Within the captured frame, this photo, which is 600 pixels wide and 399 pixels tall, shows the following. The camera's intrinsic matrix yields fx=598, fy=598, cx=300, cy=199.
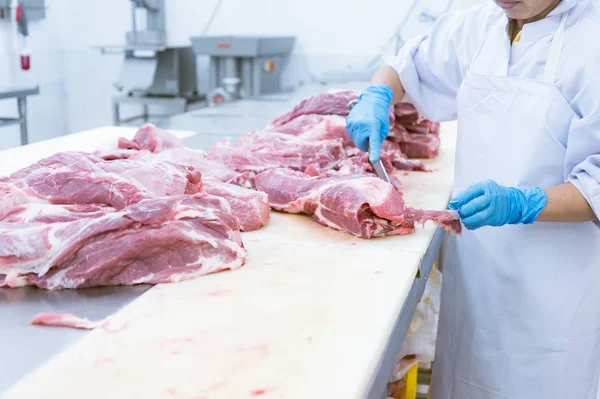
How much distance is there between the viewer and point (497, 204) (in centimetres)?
158

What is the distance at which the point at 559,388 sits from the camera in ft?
6.15

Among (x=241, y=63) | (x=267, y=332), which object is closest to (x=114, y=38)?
(x=241, y=63)

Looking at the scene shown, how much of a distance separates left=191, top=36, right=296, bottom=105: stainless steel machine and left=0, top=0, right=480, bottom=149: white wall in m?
0.32

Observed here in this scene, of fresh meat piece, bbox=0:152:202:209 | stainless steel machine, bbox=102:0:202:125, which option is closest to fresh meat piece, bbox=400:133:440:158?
fresh meat piece, bbox=0:152:202:209

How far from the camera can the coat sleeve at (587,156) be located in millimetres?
1566

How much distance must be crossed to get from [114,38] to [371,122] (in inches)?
219

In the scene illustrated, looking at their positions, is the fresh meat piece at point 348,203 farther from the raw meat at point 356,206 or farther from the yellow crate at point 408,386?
the yellow crate at point 408,386

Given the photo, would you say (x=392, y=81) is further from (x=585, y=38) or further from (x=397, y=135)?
(x=585, y=38)

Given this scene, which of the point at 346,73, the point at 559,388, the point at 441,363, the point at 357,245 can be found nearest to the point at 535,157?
the point at 357,245

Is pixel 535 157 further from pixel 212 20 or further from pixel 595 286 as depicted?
pixel 212 20

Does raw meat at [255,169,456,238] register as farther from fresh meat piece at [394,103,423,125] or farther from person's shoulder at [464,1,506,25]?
fresh meat piece at [394,103,423,125]

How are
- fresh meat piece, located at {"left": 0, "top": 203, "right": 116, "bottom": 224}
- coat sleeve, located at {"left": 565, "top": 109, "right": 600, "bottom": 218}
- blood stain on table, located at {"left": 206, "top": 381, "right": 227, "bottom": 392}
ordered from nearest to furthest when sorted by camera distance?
blood stain on table, located at {"left": 206, "top": 381, "right": 227, "bottom": 392}, fresh meat piece, located at {"left": 0, "top": 203, "right": 116, "bottom": 224}, coat sleeve, located at {"left": 565, "top": 109, "right": 600, "bottom": 218}

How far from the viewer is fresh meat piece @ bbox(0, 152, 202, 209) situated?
1.54 metres

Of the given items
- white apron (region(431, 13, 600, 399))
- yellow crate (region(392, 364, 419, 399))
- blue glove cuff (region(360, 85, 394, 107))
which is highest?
blue glove cuff (region(360, 85, 394, 107))
